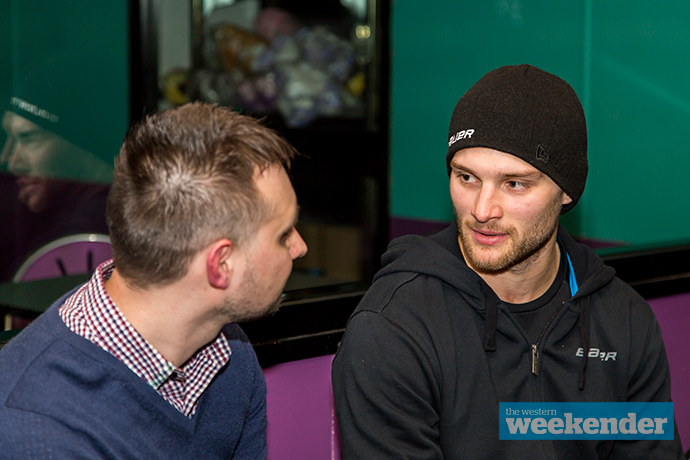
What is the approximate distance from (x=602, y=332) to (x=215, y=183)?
86 cm

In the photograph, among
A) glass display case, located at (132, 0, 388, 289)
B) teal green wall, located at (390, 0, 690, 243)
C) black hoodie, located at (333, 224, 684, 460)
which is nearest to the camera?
black hoodie, located at (333, 224, 684, 460)

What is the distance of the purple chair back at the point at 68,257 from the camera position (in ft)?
8.81

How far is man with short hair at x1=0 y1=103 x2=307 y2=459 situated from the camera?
3.01ft

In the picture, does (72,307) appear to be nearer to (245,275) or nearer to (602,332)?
(245,275)

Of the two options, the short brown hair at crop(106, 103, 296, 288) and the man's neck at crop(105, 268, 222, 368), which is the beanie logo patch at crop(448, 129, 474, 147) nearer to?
the short brown hair at crop(106, 103, 296, 288)

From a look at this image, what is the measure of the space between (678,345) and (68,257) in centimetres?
207

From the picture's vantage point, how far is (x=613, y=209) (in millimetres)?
2510

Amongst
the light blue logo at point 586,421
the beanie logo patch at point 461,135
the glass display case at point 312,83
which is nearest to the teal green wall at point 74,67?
the glass display case at point 312,83

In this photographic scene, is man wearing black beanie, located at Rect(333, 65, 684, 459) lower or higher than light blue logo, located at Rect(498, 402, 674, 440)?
higher

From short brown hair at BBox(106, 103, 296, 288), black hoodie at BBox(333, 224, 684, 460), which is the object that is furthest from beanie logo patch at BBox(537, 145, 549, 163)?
short brown hair at BBox(106, 103, 296, 288)

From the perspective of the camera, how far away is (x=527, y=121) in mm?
1405

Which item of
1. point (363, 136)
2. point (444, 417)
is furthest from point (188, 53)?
point (444, 417)

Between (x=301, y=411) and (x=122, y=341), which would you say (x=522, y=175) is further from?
(x=122, y=341)

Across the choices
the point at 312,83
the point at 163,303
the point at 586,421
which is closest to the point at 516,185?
the point at 586,421
